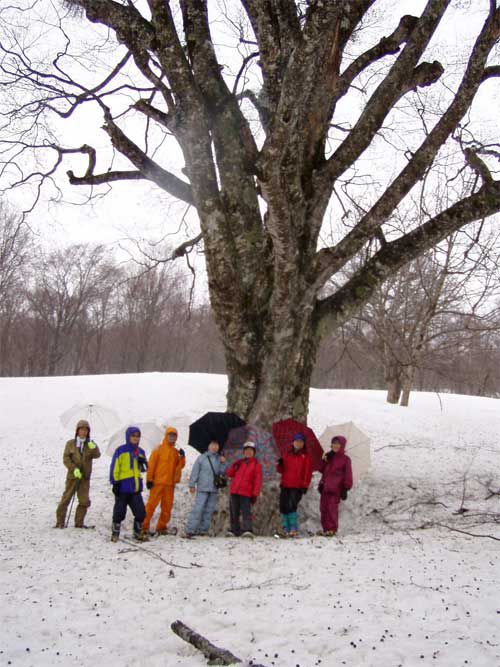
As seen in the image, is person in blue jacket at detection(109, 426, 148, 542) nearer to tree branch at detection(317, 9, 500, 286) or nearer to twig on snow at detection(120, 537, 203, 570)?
twig on snow at detection(120, 537, 203, 570)

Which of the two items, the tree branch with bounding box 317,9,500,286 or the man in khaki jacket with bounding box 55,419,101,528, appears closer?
the tree branch with bounding box 317,9,500,286

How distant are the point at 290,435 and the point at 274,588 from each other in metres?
3.09

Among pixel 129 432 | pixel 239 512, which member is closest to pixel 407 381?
pixel 239 512

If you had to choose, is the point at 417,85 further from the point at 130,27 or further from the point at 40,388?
the point at 40,388

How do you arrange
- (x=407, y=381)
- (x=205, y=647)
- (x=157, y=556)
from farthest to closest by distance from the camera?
1. (x=407, y=381)
2. (x=157, y=556)
3. (x=205, y=647)

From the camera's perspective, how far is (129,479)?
706 cm

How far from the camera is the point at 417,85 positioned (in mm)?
7770

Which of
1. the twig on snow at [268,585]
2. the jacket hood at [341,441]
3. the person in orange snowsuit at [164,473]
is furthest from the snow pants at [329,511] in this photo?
the twig on snow at [268,585]

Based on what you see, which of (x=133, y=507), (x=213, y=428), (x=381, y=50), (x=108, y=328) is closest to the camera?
(x=133, y=507)

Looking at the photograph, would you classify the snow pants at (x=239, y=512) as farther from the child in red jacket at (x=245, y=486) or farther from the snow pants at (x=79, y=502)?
the snow pants at (x=79, y=502)

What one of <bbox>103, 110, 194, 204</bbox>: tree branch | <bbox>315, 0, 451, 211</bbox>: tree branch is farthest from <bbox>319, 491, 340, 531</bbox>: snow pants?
<bbox>103, 110, 194, 204</bbox>: tree branch

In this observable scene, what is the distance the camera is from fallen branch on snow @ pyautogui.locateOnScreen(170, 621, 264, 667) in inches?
128

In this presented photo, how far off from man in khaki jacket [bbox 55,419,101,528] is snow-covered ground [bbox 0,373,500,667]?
1.18ft

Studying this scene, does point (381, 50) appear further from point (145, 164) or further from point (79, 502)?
point (79, 502)
